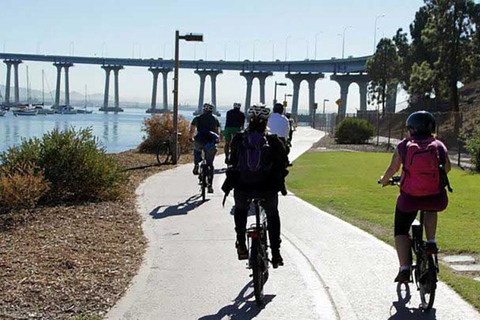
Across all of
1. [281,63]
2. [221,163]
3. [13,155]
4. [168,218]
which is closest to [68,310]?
[168,218]

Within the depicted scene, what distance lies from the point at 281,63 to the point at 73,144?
358 feet

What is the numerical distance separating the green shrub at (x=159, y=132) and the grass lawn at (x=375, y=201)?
16.4 feet

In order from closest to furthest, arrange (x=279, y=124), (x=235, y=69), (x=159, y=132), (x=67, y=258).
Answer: (x=67, y=258)
(x=279, y=124)
(x=159, y=132)
(x=235, y=69)

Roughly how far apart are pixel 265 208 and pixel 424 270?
5.13 feet

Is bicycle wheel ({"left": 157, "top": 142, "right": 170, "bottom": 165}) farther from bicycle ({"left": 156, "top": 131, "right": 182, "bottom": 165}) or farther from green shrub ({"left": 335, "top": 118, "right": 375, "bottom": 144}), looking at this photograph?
green shrub ({"left": 335, "top": 118, "right": 375, "bottom": 144})

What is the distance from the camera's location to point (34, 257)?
7.73m

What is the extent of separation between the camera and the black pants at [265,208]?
657cm

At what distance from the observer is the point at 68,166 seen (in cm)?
1237

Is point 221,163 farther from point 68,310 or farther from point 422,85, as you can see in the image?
point 422,85

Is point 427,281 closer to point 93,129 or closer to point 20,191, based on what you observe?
point 20,191

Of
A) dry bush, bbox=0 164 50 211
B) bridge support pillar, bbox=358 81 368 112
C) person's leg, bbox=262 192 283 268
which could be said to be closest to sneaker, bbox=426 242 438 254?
person's leg, bbox=262 192 283 268

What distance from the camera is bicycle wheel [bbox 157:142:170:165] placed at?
21.1 metres

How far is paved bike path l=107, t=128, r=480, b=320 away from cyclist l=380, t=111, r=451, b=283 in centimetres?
54

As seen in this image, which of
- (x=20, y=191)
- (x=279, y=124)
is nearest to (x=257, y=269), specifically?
(x=20, y=191)
